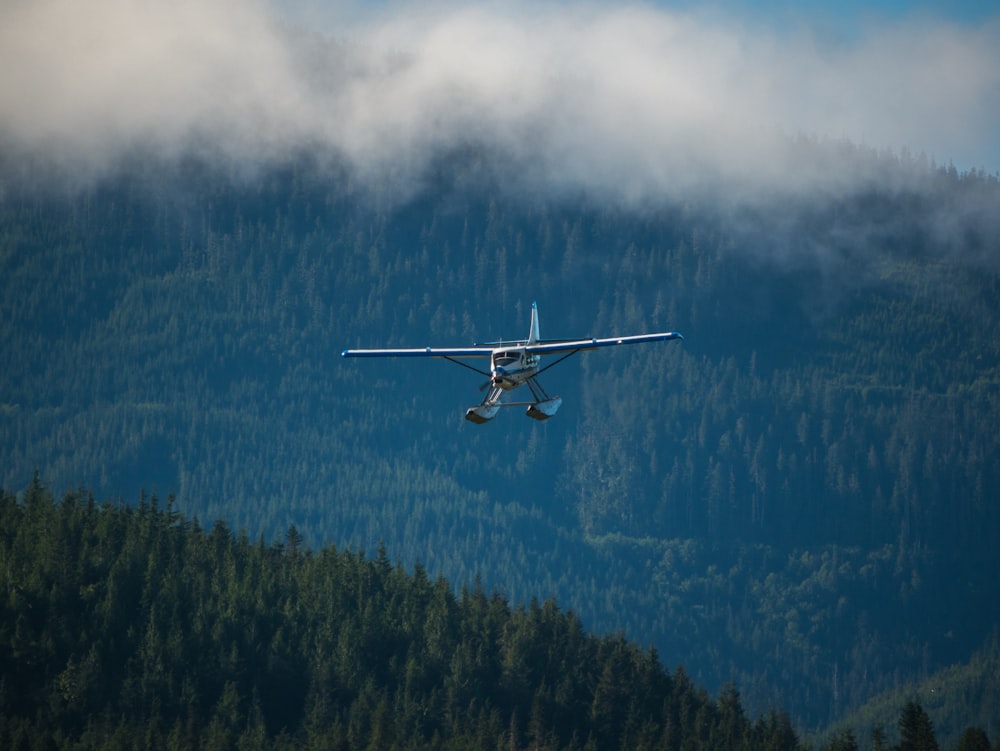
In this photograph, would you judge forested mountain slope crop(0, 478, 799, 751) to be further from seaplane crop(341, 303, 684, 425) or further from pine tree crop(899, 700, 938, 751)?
seaplane crop(341, 303, 684, 425)

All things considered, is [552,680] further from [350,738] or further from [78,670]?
[78,670]

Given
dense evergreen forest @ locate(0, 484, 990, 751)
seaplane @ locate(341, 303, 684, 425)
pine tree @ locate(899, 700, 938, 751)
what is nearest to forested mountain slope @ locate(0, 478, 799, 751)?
dense evergreen forest @ locate(0, 484, 990, 751)

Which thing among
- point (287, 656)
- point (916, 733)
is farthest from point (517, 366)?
point (287, 656)

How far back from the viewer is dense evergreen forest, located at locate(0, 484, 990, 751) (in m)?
163

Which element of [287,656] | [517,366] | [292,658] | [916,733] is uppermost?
[517,366]

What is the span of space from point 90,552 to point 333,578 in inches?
874

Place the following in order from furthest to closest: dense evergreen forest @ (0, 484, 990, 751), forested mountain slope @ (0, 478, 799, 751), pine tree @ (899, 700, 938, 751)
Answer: forested mountain slope @ (0, 478, 799, 751) < dense evergreen forest @ (0, 484, 990, 751) < pine tree @ (899, 700, 938, 751)

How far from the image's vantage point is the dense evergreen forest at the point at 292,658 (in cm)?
16312

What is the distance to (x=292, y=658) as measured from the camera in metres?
175

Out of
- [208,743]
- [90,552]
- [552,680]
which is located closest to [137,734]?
[208,743]

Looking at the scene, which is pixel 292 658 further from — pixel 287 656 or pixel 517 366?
pixel 517 366

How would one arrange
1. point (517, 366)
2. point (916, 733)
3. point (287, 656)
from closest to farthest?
point (517, 366)
point (916, 733)
point (287, 656)

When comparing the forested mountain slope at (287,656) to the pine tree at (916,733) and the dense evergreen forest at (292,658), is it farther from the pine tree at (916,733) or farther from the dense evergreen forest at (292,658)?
the pine tree at (916,733)

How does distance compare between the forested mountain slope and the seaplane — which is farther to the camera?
the forested mountain slope
